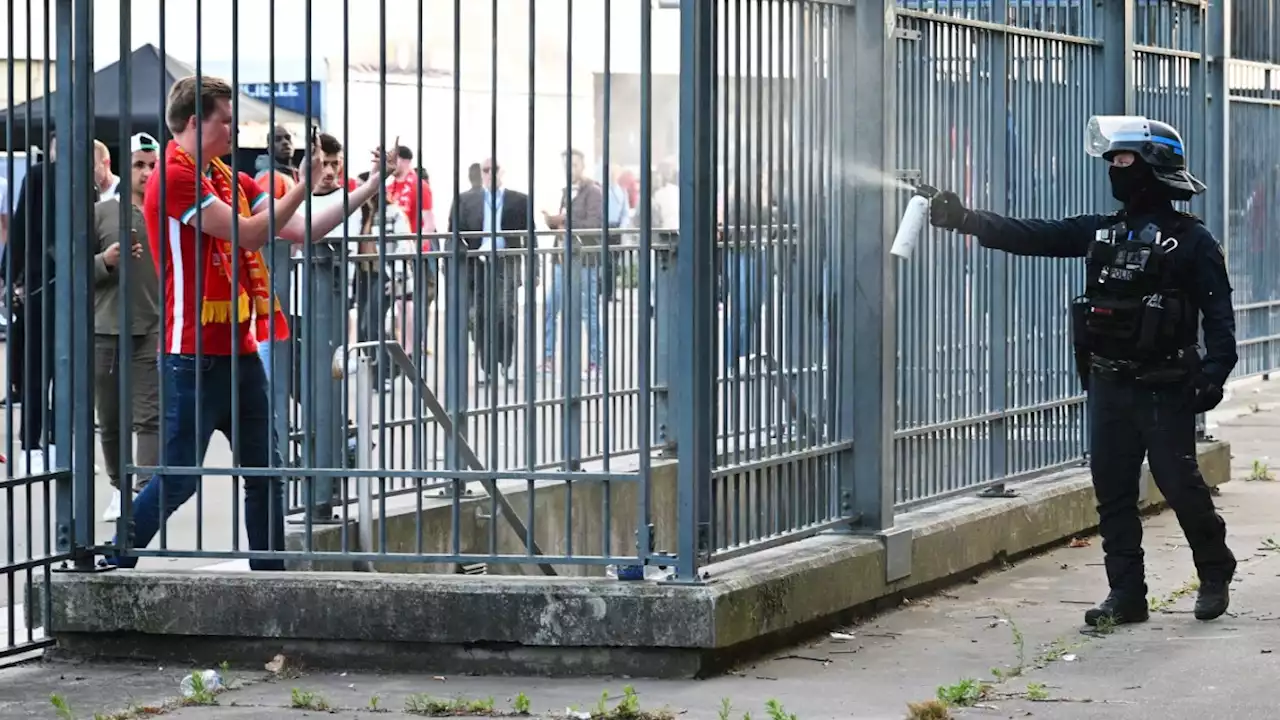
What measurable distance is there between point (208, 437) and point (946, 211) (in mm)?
2610

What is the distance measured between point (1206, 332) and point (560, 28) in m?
2.75

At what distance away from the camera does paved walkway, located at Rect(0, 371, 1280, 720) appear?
21.2 feet

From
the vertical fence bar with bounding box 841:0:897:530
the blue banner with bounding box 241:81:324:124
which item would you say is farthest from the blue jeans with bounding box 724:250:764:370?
the blue banner with bounding box 241:81:324:124

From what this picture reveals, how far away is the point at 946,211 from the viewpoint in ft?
25.7

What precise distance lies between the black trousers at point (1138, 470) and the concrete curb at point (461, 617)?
3.20 feet

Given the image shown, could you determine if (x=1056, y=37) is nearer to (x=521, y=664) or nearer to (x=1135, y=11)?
(x=1135, y=11)

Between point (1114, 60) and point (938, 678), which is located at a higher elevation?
point (1114, 60)

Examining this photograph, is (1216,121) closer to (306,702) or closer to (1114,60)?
(1114,60)

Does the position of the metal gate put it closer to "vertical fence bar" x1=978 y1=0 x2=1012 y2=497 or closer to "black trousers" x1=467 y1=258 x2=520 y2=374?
"black trousers" x1=467 y1=258 x2=520 y2=374

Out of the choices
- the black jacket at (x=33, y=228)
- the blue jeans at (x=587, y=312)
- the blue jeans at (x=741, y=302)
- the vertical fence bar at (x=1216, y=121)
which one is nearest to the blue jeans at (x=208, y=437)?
the black jacket at (x=33, y=228)

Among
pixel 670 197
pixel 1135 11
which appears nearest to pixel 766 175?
pixel 670 197

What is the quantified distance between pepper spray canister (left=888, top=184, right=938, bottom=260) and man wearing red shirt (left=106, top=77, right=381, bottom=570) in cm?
184

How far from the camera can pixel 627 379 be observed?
368 inches

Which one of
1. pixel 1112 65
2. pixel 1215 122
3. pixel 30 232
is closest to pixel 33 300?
pixel 30 232
